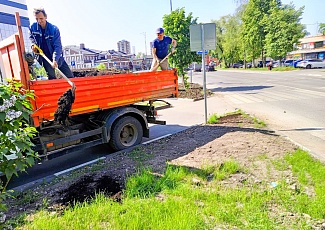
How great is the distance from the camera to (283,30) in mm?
35031

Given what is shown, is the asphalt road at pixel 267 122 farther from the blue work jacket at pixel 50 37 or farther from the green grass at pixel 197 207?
the blue work jacket at pixel 50 37

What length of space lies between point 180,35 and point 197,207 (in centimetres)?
1428

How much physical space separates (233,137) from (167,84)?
2.18 metres

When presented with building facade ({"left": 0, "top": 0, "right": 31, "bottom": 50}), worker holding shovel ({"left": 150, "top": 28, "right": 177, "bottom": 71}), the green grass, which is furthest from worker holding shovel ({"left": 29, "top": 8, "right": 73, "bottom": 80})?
building facade ({"left": 0, "top": 0, "right": 31, "bottom": 50})

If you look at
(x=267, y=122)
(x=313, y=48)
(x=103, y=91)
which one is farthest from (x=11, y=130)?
(x=313, y=48)

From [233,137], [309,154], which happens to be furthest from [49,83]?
[309,154]

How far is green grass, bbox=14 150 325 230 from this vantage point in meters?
2.67

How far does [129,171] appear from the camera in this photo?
169 inches

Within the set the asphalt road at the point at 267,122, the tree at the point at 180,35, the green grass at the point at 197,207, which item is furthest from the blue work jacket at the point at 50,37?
the tree at the point at 180,35

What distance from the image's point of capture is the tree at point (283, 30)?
114ft

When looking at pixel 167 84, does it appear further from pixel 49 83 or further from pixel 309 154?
pixel 309 154

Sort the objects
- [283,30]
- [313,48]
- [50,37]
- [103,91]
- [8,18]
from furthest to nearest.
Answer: [313,48], [8,18], [283,30], [103,91], [50,37]

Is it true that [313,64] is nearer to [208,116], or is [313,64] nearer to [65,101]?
[208,116]

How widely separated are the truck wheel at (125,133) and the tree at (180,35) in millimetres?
10763
